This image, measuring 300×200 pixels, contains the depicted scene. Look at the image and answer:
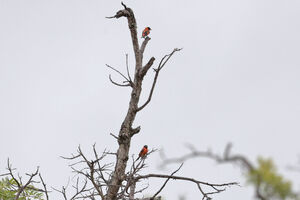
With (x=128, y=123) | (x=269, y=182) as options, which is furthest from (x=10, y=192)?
(x=269, y=182)

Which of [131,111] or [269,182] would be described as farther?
[131,111]

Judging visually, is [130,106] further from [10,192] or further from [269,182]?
[269,182]

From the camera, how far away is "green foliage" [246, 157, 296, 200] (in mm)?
476

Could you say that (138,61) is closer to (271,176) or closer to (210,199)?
(210,199)

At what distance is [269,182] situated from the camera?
0.49 metres

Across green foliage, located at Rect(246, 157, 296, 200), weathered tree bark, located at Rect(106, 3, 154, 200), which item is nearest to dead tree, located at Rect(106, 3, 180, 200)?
weathered tree bark, located at Rect(106, 3, 154, 200)

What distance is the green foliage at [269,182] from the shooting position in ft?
1.56

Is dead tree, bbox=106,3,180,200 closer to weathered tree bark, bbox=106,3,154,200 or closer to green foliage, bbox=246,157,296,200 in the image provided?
weathered tree bark, bbox=106,3,154,200

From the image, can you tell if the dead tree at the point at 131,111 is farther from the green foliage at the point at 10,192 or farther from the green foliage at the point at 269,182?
the green foliage at the point at 269,182

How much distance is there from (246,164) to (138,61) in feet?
22.1

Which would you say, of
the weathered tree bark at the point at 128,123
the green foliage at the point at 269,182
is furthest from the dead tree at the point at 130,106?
the green foliage at the point at 269,182

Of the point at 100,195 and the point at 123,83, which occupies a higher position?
the point at 123,83

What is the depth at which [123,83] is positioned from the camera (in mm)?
6859

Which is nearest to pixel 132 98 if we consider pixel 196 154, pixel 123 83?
pixel 123 83
